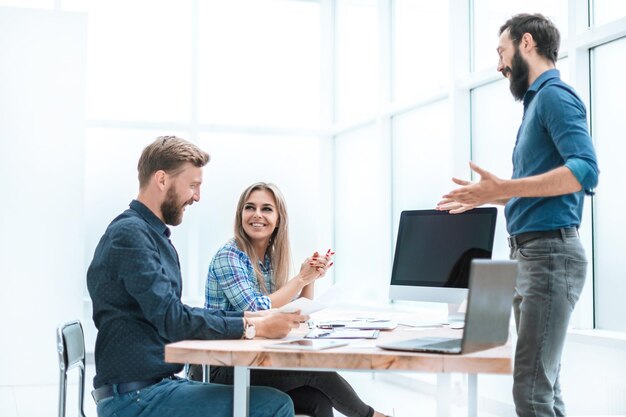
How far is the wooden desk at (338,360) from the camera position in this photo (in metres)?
1.76

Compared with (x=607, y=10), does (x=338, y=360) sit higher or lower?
lower

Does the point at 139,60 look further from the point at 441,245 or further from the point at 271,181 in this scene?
the point at 441,245

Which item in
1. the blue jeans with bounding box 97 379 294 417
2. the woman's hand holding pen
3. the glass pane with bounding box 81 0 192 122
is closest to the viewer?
the blue jeans with bounding box 97 379 294 417

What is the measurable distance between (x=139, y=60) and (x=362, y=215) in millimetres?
2490

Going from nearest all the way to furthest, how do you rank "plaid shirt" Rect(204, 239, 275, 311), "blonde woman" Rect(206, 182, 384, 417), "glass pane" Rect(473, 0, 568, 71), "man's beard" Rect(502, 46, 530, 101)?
Answer: "man's beard" Rect(502, 46, 530, 101)
"blonde woman" Rect(206, 182, 384, 417)
"plaid shirt" Rect(204, 239, 275, 311)
"glass pane" Rect(473, 0, 568, 71)

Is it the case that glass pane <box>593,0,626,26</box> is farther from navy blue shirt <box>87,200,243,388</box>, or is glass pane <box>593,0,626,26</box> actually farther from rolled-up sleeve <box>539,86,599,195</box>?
navy blue shirt <box>87,200,243,388</box>

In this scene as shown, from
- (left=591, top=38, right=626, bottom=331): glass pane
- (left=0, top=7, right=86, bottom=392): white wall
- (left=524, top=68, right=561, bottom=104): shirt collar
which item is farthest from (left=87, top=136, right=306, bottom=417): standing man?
(left=0, top=7, right=86, bottom=392): white wall

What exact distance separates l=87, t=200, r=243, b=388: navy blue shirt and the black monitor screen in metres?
0.88

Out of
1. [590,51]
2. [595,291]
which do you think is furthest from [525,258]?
[590,51]

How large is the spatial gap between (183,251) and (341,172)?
5.44ft

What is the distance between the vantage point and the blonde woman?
271 centimetres

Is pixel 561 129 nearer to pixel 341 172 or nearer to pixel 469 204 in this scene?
pixel 469 204

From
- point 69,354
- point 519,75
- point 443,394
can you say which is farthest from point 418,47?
point 443,394

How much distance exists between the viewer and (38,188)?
5.41m
